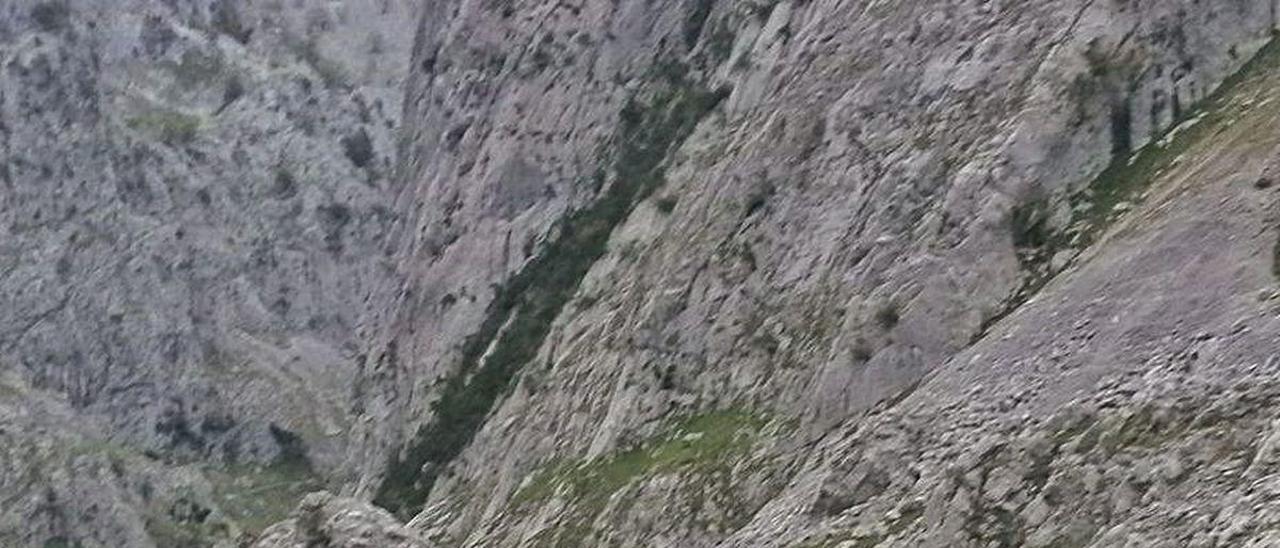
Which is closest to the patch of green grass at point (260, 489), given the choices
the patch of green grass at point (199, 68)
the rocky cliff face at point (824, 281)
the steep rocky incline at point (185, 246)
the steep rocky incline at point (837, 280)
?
the steep rocky incline at point (185, 246)

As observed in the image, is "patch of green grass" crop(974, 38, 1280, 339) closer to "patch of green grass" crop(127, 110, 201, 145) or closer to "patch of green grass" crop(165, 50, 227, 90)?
"patch of green grass" crop(127, 110, 201, 145)

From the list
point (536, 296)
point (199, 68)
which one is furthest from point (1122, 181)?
point (199, 68)

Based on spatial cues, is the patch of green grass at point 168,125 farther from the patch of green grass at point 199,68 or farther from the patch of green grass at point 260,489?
the patch of green grass at point 260,489

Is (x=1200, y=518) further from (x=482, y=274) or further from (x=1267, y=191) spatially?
(x=482, y=274)

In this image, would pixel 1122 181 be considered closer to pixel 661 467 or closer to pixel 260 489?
pixel 661 467

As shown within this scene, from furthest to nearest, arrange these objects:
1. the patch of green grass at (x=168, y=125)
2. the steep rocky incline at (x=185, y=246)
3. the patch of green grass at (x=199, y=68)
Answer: the patch of green grass at (x=199, y=68) < the patch of green grass at (x=168, y=125) < the steep rocky incline at (x=185, y=246)

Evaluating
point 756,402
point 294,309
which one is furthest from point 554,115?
→ point 294,309

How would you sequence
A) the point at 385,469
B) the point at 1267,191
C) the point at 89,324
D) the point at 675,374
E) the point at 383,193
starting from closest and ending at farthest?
the point at 1267,191, the point at 675,374, the point at 385,469, the point at 89,324, the point at 383,193
